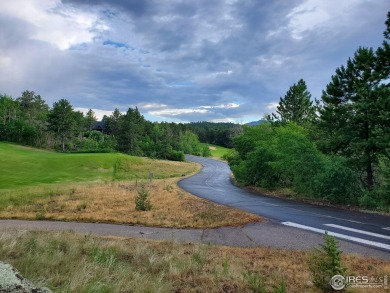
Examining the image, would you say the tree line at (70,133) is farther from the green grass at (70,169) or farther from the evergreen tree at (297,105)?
the evergreen tree at (297,105)

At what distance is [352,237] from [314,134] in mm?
22871

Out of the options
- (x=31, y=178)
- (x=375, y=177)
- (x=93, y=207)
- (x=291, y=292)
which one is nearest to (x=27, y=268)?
(x=291, y=292)

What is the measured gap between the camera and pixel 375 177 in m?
24.9

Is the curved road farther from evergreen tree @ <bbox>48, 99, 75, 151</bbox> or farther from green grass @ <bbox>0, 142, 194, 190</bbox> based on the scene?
evergreen tree @ <bbox>48, 99, 75, 151</bbox>

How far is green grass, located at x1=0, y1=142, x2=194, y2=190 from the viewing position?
140 ft

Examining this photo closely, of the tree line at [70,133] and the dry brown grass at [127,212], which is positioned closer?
the dry brown grass at [127,212]

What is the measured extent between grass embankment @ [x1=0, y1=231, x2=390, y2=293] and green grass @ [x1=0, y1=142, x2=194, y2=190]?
112 feet

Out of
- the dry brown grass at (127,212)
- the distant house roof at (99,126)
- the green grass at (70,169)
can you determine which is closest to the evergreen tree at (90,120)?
the distant house roof at (99,126)

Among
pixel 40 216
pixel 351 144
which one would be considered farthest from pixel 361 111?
pixel 40 216

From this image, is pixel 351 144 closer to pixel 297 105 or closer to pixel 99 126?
pixel 297 105

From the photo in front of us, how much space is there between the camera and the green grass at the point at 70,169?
4259cm

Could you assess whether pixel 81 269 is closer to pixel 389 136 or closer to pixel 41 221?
pixel 41 221

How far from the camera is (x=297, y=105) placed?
5122cm

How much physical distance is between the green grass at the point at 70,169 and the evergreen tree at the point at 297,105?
2146 cm
